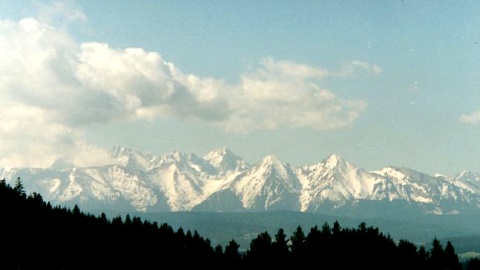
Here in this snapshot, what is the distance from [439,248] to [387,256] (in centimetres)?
1200

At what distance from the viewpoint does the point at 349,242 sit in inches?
3762

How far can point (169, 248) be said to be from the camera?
364 feet

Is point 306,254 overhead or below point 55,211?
below

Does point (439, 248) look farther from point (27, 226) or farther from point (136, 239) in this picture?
point (27, 226)

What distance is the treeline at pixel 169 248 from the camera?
94.8 meters

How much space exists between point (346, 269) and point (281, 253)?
1023 cm

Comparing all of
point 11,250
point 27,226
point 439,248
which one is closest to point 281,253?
point 439,248

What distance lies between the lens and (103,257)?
351 ft

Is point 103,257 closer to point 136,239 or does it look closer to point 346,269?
point 136,239

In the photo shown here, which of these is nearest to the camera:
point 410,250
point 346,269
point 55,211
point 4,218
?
point 346,269

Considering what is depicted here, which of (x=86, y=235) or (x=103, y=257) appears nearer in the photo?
(x=103, y=257)

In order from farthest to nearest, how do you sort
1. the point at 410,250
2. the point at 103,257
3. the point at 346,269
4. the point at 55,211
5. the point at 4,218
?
the point at 55,211 → the point at 4,218 → the point at 103,257 → the point at 410,250 → the point at 346,269

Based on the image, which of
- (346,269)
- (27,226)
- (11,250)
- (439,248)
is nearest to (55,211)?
(27,226)

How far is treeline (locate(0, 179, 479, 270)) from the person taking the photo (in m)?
94.8
